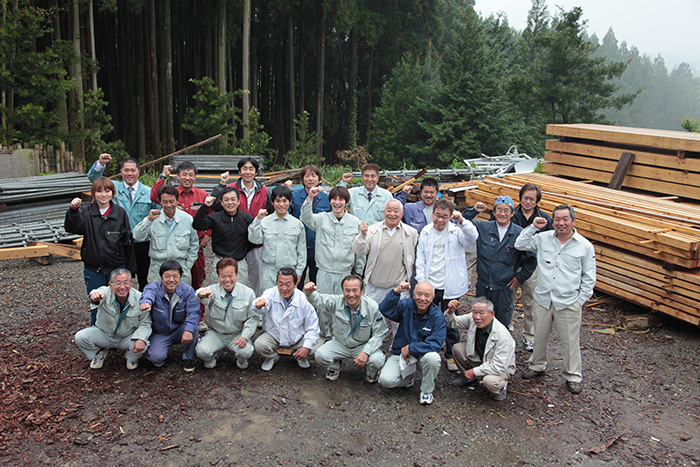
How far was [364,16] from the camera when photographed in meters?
28.6

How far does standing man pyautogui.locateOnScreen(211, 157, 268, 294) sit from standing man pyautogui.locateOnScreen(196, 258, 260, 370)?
73 centimetres

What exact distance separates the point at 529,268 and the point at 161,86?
20.7 m

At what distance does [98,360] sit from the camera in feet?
17.5

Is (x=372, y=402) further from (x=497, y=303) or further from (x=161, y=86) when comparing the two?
(x=161, y=86)

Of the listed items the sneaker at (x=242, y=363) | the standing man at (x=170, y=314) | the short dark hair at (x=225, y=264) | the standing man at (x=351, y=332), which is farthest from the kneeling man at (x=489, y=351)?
the standing man at (x=170, y=314)

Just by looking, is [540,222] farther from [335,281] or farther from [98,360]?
[98,360]

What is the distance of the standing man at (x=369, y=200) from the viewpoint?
21.1ft

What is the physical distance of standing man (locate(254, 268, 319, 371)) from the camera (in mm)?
5320

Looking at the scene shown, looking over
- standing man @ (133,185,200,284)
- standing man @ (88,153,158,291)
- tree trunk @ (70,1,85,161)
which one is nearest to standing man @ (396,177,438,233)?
standing man @ (133,185,200,284)

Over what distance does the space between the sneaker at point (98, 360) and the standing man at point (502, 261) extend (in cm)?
A: 397

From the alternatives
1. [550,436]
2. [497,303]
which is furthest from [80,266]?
[550,436]

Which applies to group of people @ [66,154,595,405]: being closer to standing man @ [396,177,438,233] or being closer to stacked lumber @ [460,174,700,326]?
standing man @ [396,177,438,233]

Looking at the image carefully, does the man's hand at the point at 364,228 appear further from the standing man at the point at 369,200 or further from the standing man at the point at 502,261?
Answer: the standing man at the point at 502,261

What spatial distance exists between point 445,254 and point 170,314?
287 centimetres
